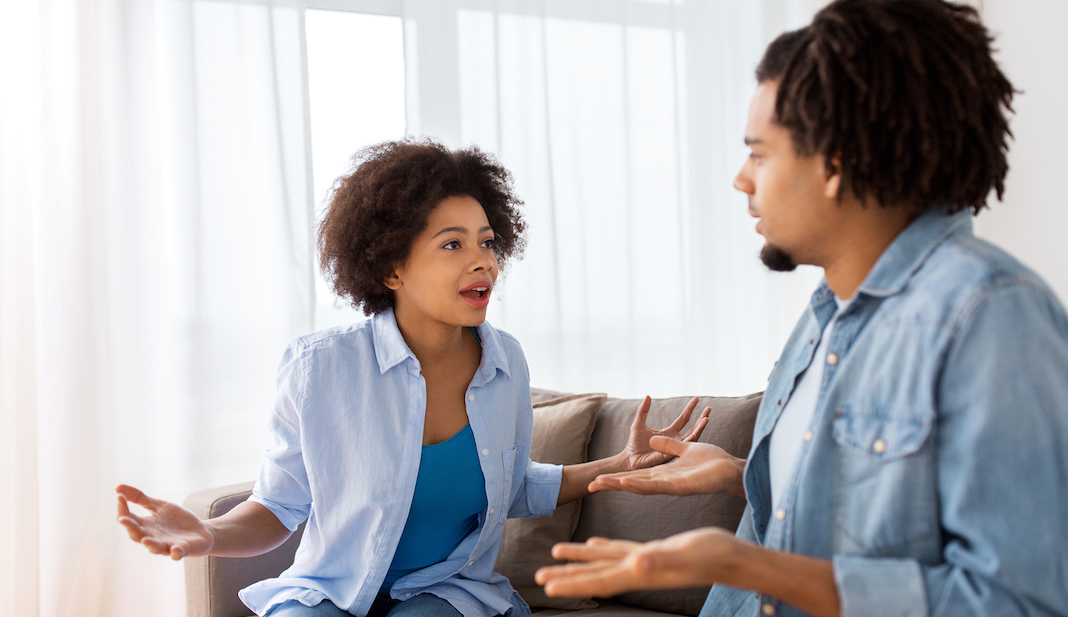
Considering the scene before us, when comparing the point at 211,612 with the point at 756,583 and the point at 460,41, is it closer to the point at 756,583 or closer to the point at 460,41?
the point at 756,583

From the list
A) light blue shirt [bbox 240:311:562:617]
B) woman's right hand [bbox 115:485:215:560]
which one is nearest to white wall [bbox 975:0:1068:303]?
light blue shirt [bbox 240:311:562:617]

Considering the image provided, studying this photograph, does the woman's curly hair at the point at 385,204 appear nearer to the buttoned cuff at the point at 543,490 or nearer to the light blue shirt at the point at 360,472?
the light blue shirt at the point at 360,472

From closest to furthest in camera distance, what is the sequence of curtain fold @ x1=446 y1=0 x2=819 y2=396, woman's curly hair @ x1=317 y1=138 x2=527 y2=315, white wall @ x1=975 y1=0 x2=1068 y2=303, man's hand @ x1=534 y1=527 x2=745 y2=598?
man's hand @ x1=534 y1=527 x2=745 y2=598 < woman's curly hair @ x1=317 y1=138 x2=527 y2=315 < white wall @ x1=975 y1=0 x2=1068 y2=303 < curtain fold @ x1=446 y1=0 x2=819 y2=396

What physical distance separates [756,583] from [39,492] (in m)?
2.19

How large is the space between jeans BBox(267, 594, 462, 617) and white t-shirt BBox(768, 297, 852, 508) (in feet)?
2.03

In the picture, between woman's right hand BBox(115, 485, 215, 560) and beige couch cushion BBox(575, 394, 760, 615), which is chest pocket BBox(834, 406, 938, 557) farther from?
woman's right hand BBox(115, 485, 215, 560)

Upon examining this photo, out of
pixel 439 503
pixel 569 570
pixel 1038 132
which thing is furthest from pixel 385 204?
pixel 1038 132

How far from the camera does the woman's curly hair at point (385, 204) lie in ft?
5.16

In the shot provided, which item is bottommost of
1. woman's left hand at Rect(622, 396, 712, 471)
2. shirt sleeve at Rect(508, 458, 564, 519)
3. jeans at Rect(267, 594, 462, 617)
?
jeans at Rect(267, 594, 462, 617)

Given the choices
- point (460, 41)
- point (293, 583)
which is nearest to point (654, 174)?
point (460, 41)

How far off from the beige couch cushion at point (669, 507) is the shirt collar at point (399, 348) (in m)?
0.42

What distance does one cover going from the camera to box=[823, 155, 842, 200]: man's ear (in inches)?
38.2

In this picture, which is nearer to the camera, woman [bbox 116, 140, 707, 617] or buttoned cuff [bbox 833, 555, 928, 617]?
buttoned cuff [bbox 833, 555, 928, 617]

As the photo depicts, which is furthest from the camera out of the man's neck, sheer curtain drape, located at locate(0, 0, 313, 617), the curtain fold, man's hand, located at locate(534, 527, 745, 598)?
the curtain fold
